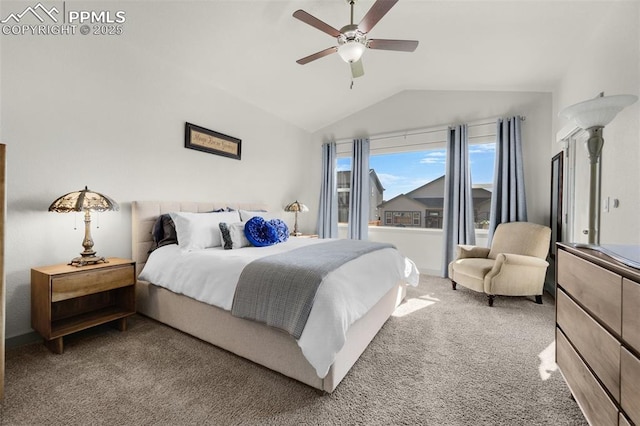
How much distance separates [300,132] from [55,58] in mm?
3545

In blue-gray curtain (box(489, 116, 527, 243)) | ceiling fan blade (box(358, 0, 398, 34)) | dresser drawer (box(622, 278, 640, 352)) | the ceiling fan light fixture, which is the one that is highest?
ceiling fan blade (box(358, 0, 398, 34))

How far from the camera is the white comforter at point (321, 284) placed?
1512 millimetres

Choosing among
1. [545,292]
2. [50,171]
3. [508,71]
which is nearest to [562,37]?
[508,71]

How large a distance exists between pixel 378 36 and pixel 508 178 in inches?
104

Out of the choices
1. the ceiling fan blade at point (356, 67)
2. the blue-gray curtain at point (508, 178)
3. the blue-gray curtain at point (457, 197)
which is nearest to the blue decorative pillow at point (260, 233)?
the ceiling fan blade at point (356, 67)

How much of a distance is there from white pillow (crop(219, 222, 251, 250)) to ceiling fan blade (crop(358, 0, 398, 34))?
2.10 meters

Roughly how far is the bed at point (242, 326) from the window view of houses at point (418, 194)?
1.97 meters

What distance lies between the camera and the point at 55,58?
2.27 m

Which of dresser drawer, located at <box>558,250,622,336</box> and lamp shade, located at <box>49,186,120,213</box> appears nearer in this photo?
dresser drawer, located at <box>558,250,622,336</box>

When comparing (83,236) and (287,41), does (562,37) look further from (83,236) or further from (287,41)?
(83,236)

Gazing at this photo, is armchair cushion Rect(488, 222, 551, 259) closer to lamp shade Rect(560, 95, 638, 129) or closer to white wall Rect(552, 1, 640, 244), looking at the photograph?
white wall Rect(552, 1, 640, 244)

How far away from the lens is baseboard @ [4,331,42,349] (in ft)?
6.74

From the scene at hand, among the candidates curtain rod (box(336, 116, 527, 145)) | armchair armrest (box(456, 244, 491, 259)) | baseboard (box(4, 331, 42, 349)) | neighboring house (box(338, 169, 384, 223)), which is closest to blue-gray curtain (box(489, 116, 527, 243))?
curtain rod (box(336, 116, 527, 145))

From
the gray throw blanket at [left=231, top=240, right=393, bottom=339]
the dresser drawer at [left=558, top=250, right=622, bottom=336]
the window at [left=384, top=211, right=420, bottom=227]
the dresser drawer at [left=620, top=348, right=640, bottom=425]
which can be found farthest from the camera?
the window at [left=384, top=211, right=420, bottom=227]
